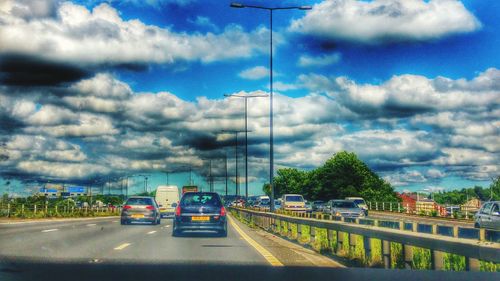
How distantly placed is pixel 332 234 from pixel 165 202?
37605 millimetres

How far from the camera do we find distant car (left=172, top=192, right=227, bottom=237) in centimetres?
2197

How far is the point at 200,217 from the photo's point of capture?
22000mm

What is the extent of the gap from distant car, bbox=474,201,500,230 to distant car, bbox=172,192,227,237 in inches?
471

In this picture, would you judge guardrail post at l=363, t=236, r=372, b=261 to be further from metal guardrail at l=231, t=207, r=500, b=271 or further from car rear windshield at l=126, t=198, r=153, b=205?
car rear windshield at l=126, t=198, r=153, b=205

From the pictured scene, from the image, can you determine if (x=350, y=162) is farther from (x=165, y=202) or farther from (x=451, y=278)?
(x=451, y=278)

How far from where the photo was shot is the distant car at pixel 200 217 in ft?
72.1

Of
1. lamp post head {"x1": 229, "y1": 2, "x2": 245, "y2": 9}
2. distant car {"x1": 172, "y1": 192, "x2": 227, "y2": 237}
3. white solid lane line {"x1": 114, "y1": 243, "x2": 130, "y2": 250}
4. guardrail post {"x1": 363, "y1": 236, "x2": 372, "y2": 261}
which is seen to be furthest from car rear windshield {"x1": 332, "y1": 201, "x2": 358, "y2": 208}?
guardrail post {"x1": 363, "y1": 236, "x2": 372, "y2": 261}

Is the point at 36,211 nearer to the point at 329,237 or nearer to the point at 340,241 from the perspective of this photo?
the point at 329,237

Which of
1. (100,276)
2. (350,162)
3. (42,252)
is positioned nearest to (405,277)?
(100,276)

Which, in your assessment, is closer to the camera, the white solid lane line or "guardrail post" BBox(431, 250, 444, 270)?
"guardrail post" BBox(431, 250, 444, 270)

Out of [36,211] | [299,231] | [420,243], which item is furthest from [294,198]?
[420,243]

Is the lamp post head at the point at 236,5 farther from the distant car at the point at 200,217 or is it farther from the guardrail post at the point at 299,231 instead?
the guardrail post at the point at 299,231

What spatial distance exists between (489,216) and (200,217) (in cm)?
1318

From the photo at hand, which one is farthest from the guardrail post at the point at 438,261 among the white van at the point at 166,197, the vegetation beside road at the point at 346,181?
the vegetation beside road at the point at 346,181
